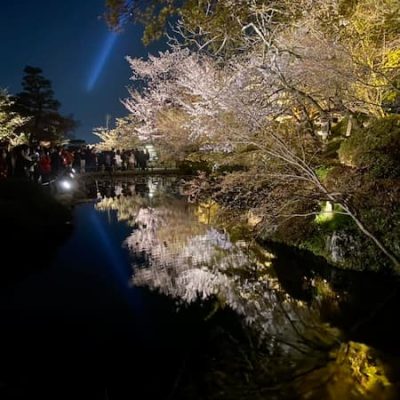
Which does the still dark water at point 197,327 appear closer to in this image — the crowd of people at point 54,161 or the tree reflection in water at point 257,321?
the tree reflection in water at point 257,321

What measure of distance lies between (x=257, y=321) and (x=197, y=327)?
98 centimetres

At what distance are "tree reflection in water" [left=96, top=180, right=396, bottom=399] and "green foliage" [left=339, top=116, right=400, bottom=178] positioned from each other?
281cm

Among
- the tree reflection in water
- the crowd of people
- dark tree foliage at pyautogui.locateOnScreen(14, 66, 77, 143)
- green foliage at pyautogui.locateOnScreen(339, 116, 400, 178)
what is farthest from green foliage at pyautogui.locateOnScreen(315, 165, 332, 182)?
dark tree foliage at pyautogui.locateOnScreen(14, 66, 77, 143)

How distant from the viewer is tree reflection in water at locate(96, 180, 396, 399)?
5.10m

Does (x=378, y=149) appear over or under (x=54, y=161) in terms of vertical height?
under

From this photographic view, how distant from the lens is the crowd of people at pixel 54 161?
16.1m

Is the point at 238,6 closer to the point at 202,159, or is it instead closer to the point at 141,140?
the point at 202,159

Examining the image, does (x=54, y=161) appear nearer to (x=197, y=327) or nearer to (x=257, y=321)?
(x=197, y=327)

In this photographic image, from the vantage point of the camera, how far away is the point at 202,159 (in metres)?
24.8

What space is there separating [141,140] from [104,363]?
1274 inches

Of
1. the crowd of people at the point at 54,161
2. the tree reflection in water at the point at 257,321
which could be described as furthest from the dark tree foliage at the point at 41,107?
the tree reflection in water at the point at 257,321

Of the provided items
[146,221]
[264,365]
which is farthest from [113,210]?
[264,365]

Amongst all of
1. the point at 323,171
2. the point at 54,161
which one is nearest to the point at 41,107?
the point at 54,161

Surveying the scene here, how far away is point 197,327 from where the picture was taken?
6.82 meters
